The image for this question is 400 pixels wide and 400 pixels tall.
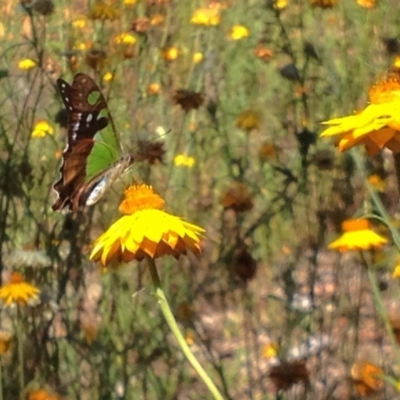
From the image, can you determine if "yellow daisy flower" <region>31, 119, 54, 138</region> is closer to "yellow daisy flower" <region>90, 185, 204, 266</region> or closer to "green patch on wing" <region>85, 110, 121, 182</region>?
"green patch on wing" <region>85, 110, 121, 182</region>

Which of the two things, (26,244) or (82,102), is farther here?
(26,244)

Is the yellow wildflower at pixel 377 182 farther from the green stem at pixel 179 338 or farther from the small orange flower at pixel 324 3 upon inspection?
the green stem at pixel 179 338

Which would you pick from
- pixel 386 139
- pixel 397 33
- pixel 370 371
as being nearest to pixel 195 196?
pixel 397 33

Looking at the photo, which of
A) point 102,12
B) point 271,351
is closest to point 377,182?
point 271,351

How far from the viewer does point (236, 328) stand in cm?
214

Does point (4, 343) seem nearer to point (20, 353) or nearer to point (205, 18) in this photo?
point (20, 353)

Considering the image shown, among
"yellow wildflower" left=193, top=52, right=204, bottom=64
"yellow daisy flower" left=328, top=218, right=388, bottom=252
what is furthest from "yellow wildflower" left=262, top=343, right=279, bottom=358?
"yellow wildflower" left=193, top=52, right=204, bottom=64

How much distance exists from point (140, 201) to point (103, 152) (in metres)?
0.28

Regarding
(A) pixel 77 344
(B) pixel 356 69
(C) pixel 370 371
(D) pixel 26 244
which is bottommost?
(C) pixel 370 371

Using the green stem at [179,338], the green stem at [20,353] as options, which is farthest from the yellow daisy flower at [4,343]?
the green stem at [179,338]

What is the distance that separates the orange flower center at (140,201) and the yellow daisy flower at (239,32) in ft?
4.56

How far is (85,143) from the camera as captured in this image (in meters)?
1.37

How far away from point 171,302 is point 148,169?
274 mm

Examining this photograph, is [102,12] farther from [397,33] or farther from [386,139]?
[386,139]
